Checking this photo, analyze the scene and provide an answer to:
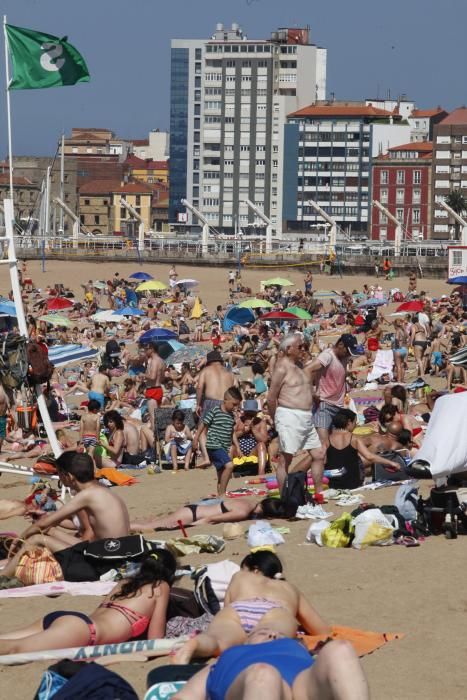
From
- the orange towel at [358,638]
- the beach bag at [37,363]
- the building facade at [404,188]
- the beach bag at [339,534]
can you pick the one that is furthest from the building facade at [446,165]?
the orange towel at [358,638]

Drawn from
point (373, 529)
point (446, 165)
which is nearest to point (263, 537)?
point (373, 529)

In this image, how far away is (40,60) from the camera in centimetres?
1122

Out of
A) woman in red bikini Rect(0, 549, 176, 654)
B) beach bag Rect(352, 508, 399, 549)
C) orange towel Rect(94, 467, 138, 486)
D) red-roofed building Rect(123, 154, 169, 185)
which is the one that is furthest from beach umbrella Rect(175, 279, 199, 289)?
red-roofed building Rect(123, 154, 169, 185)

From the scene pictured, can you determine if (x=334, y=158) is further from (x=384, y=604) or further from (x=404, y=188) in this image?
(x=384, y=604)

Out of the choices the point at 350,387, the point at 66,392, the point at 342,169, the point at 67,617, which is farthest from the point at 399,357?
the point at 342,169

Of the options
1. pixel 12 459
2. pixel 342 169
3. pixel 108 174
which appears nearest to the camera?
pixel 12 459

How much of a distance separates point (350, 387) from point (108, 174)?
114611 mm

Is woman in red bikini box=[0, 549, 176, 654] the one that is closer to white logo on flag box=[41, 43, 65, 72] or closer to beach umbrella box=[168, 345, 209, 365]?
white logo on flag box=[41, 43, 65, 72]

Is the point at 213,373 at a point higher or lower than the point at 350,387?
higher

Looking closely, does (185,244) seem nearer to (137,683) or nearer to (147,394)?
(147,394)

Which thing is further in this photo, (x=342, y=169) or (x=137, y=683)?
(x=342, y=169)

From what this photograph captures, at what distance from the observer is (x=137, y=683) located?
17.0 ft

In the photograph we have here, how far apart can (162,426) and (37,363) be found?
300 centimetres

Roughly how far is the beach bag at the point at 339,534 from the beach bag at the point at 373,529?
1.8 inches
